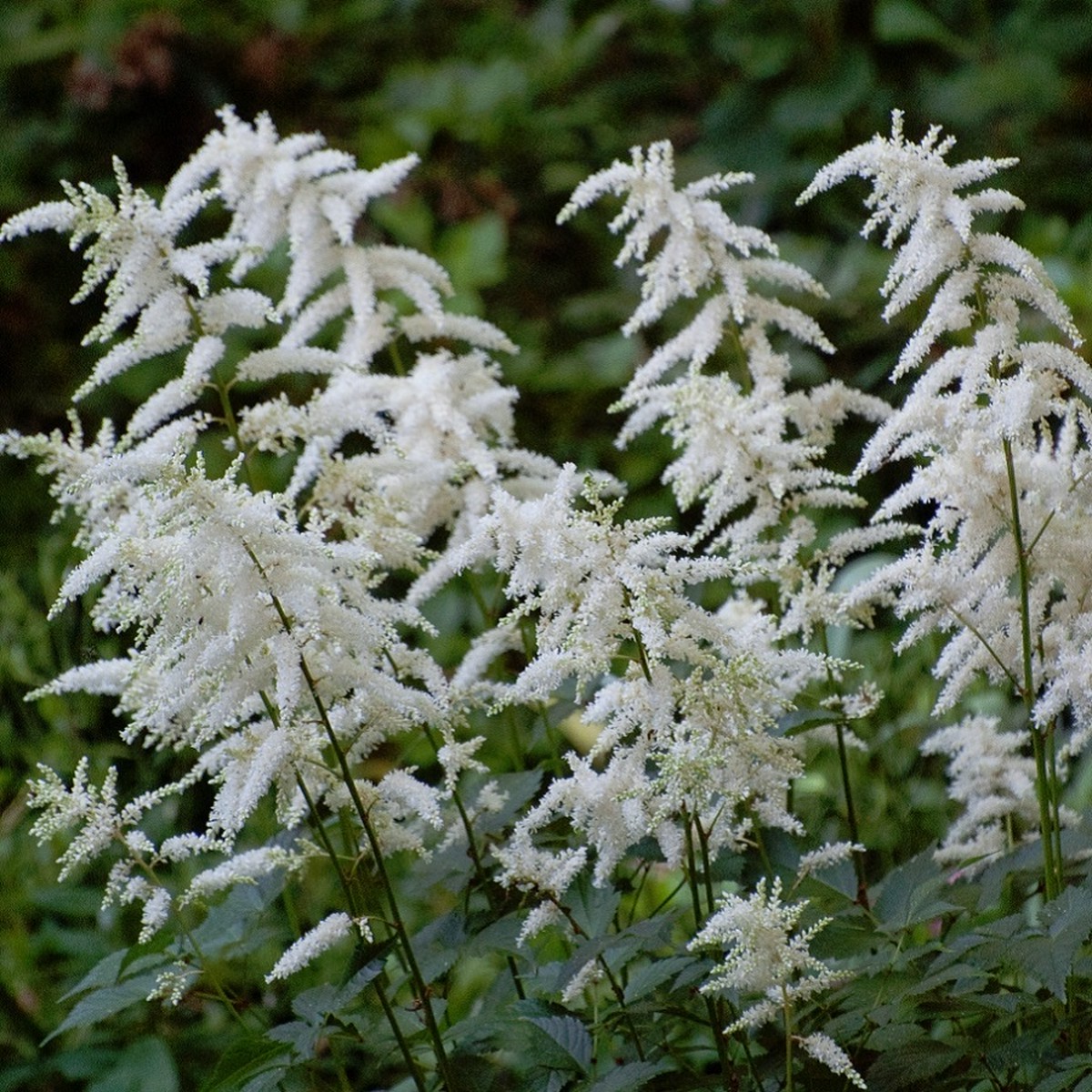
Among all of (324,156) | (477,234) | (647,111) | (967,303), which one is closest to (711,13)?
(647,111)

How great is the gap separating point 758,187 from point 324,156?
3.97 meters

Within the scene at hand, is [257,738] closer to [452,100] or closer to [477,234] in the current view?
[477,234]

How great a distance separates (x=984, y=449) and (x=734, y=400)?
38cm

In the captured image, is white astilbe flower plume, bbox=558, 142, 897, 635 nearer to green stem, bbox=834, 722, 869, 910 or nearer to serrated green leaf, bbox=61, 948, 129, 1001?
green stem, bbox=834, 722, 869, 910

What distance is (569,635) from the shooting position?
1825 millimetres

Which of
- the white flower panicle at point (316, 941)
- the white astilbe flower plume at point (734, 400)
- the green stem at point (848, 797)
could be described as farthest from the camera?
the green stem at point (848, 797)

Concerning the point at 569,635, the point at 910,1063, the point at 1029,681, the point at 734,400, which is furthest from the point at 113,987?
the point at 1029,681

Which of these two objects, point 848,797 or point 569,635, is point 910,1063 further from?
point 569,635

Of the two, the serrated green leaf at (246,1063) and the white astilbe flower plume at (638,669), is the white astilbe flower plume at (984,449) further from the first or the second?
the serrated green leaf at (246,1063)

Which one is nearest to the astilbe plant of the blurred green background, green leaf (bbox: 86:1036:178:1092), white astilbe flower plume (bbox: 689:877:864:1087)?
white astilbe flower plume (bbox: 689:877:864:1087)

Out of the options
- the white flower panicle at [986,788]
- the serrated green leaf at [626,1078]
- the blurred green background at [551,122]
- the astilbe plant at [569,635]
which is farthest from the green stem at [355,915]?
the blurred green background at [551,122]

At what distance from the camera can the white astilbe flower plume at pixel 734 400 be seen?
2254 mm

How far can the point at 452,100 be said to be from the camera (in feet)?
22.0

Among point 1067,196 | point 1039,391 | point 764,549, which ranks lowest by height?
point 764,549
